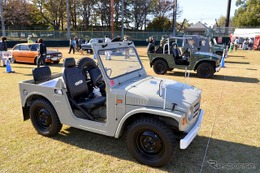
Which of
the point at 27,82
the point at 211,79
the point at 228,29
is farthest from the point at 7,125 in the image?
the point at 228,29

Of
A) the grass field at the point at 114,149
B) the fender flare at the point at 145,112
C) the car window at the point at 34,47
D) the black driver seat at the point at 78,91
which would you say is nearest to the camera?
the fender flare at the point at 145,112

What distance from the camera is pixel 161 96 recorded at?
3273mm

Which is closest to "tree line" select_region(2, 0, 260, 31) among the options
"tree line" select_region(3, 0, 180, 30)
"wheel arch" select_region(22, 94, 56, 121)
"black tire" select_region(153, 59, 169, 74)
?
"tree line" select_region(3, 0, 180, 30)

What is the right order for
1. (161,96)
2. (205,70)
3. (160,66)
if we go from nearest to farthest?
1. (161,96)
2. (205,70)
3. (160,66)

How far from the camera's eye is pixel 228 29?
35.4 meters

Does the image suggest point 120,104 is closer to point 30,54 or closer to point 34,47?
point 30,54

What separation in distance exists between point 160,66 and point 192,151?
25.1ft

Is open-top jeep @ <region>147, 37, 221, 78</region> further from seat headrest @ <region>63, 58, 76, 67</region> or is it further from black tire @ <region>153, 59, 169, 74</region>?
seat headrest @ <region>63, 58, 76, 67</region>

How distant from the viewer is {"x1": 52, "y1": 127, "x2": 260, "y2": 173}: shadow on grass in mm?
3493

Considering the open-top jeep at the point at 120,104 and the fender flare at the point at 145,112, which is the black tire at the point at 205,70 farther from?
the fender flare at the point at 145,112

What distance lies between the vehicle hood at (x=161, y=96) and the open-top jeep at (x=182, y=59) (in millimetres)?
6792

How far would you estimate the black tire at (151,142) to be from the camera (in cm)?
320

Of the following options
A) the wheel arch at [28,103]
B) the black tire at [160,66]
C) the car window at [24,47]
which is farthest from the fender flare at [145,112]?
the car window at [24,47]

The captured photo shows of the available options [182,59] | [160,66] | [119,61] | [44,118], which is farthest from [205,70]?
[44,118]
